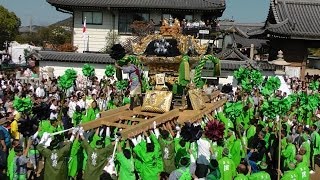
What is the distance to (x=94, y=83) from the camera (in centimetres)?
2019

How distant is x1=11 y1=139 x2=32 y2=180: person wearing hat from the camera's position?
8.68 m

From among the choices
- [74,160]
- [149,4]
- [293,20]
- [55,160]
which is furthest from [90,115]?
[149,4]

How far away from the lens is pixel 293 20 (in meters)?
28.2

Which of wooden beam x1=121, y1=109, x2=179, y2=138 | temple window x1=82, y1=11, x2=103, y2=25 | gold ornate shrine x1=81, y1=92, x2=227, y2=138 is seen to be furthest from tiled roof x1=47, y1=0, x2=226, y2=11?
wooden beam x1=121, y1=109, x2=179, y2=138

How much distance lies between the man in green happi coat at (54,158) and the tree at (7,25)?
3602cm

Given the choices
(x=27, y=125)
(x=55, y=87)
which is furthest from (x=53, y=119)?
(x=55, y=87)

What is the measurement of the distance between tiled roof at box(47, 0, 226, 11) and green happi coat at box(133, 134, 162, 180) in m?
22.7

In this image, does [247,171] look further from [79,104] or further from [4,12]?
[4,12]

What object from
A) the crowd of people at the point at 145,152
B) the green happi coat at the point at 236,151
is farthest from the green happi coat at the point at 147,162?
the green happi coat at the point at 236,151

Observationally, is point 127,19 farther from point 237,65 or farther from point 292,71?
point 292,71

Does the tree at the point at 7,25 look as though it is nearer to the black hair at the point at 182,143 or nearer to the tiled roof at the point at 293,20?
the tiled roof at the point at 293,20

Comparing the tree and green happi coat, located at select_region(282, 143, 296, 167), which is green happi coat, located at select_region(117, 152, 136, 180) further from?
the tree

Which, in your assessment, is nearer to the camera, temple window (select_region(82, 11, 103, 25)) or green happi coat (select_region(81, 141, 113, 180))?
green happi coat (select_region(81, 141, 113, 180))

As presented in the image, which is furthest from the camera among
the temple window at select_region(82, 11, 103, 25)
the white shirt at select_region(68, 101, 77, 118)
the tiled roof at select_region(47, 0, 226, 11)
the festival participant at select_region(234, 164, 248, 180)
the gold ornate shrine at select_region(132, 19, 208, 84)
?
the temple window at select_region(82, 11, 103, 25)
